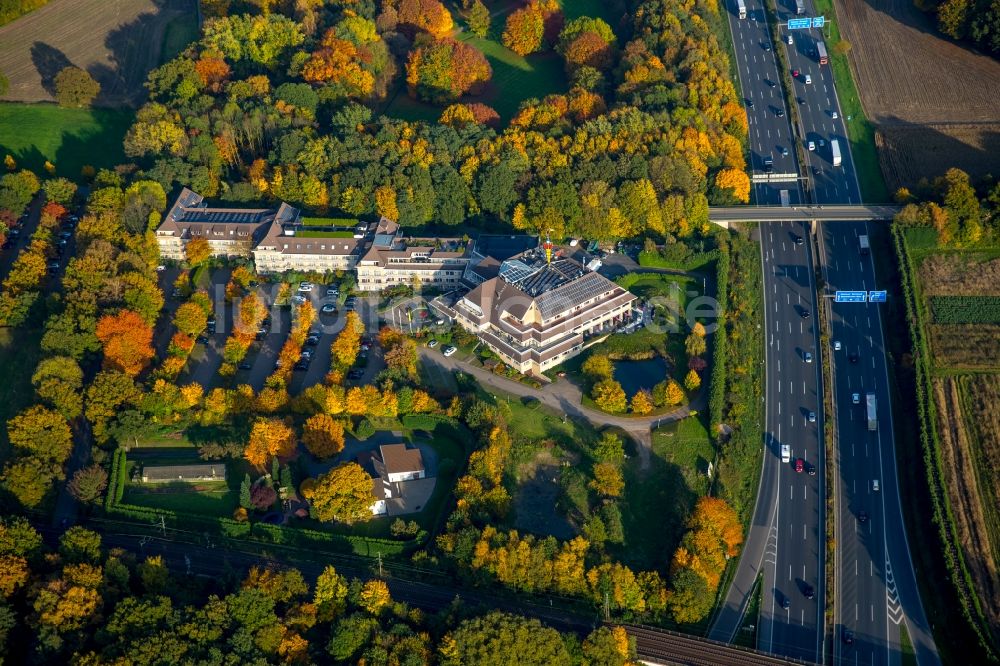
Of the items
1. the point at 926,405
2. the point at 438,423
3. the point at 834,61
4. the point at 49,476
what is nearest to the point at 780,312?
the point at 926,405

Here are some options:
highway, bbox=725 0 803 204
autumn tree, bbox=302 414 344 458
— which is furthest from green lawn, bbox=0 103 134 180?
highway, bbox=725 0 803 204

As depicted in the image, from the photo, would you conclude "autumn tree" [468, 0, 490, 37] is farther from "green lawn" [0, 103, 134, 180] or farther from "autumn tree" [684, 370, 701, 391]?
"autumn tree" [684, 370, 701, 391]

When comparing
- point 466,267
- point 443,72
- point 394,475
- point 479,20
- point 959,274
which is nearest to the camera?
point 394,475

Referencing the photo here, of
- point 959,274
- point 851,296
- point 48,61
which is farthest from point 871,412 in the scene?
point 48,61

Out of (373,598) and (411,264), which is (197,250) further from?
(373,598)

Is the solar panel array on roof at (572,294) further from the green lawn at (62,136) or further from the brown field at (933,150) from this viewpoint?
the green lawn at (62,136)

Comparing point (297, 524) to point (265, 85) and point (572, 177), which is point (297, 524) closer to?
point (572, 177)
